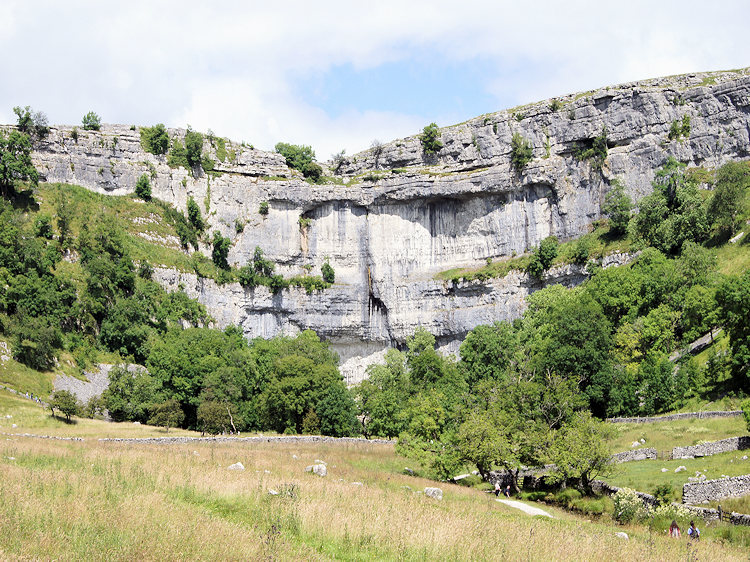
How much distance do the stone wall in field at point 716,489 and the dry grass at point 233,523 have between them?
5217 mm

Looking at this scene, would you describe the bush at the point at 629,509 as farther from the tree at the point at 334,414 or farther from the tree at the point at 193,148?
the tree at the point at 193,148

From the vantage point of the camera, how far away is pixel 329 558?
13312mm

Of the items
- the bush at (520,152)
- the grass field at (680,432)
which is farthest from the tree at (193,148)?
the grass field at (680,432)

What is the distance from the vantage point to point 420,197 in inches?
3536

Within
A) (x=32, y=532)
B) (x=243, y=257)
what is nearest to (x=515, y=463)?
(x=32, y=532)

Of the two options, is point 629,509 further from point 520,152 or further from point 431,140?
point 431,140

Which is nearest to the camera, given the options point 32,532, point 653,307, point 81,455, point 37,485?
point 32,532

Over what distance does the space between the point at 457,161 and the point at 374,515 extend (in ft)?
256

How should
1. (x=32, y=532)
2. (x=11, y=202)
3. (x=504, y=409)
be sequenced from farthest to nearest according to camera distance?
(x=11, y=202)
(x=504, y=409)
(x=32, y=532)

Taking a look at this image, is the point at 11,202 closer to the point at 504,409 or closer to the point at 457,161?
the point at 457,161

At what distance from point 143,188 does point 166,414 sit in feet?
130

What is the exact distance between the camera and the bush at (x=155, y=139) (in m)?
87.9

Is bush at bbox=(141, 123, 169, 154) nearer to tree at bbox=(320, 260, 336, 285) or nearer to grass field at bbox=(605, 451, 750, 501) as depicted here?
tree at bbox=(320, 260, 336, 285)

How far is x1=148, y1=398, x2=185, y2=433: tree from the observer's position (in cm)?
5522
